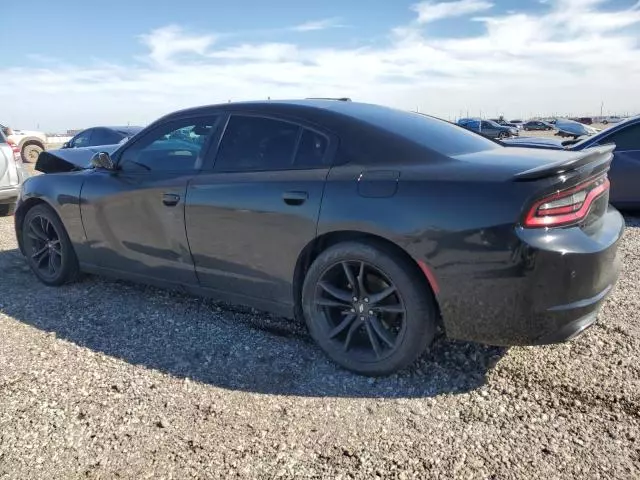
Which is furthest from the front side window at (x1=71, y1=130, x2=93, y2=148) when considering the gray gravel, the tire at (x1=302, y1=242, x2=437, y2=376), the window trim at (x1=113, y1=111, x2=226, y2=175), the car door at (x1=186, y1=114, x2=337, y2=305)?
the tire at (x1=302, y1=242, x2=437, y2=376)

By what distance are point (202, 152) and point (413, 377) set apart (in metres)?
2.00

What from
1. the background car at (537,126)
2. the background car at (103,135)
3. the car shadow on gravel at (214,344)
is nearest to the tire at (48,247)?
the car shadow on gravel at (214,344)

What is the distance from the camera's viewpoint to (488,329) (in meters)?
2.53

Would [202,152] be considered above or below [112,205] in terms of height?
above

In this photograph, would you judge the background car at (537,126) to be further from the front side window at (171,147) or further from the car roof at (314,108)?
the front side window at (171,147)

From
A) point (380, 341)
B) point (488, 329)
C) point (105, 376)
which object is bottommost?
point (105, 376)

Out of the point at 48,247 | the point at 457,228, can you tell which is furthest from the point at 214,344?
the point at 48,247

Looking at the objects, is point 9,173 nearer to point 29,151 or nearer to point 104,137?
point 104,137

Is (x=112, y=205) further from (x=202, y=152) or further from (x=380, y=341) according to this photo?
(x=380, y=341)

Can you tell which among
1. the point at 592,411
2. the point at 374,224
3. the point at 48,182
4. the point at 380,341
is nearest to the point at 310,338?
the point at 380,341

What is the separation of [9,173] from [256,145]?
230 inches

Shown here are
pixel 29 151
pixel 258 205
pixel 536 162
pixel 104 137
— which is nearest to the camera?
pixel 536 162

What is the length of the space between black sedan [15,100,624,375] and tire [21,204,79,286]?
440 millimetres

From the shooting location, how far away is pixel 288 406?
2.59 metres
